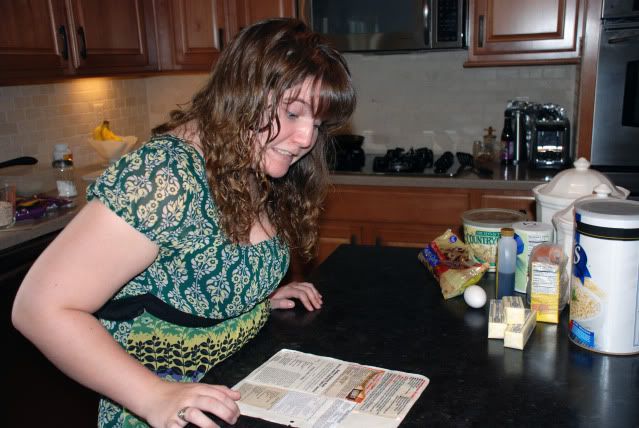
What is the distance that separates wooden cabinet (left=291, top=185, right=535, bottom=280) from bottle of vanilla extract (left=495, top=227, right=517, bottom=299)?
4.75 ft

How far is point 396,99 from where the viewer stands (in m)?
3.42

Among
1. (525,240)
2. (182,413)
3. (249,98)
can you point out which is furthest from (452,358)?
(249,98)

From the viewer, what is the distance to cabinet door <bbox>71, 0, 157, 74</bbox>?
2.65 meters

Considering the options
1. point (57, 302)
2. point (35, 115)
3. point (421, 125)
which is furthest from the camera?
point (421, 125)

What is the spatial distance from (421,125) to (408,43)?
0.62 m

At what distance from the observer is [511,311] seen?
1110mm

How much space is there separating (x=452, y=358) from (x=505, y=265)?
1.06ft

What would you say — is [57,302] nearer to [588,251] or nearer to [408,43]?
[588,251]

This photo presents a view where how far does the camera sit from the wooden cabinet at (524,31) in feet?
9.02

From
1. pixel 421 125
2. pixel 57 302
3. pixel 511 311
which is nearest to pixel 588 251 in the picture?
pixel 511 311

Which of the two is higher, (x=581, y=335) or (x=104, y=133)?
(x=104, y=133)

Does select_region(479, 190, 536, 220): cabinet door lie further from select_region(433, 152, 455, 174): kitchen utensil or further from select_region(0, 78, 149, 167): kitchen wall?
select_region(0, 78, 149, 167): kitchen wall

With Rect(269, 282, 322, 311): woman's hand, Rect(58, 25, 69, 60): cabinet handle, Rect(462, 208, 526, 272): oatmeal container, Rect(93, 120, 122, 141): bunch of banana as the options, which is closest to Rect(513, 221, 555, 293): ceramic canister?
Rect(462, 208, 526, 272): oatmeal container

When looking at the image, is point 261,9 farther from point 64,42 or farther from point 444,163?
point 444,163
